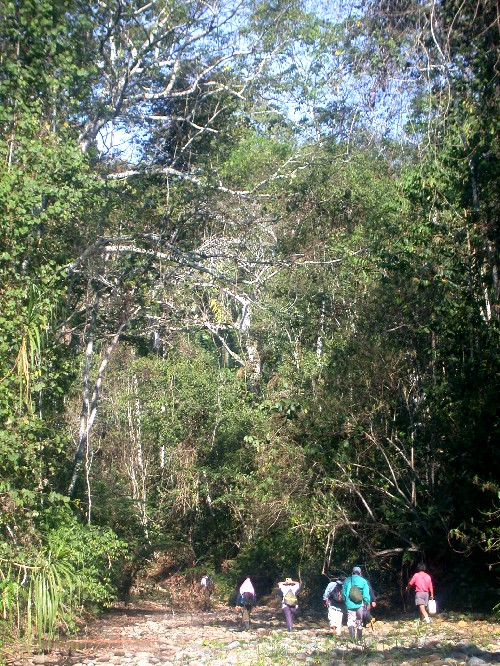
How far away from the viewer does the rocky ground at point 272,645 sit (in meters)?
10.6

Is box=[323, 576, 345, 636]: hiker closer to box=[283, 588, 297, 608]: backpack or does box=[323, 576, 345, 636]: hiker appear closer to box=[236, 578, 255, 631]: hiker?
box=[283, 588, 297, 608]: backpack

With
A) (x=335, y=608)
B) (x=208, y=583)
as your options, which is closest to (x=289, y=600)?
(x=335, y=608)

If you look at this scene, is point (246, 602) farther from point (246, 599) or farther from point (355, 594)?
point (355, 594)

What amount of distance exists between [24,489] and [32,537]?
94 centimetres

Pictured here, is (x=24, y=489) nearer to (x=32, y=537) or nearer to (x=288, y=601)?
(x=32, y=537)

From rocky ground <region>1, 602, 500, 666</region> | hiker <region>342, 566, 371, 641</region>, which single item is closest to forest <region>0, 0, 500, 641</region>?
rocky ground <region>1, 602, 500, 666</region>

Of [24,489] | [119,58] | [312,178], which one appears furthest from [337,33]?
[24,489]

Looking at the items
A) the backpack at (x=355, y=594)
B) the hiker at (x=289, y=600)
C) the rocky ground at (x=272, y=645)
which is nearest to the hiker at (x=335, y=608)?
the rocky ground at (x=272, y=645)

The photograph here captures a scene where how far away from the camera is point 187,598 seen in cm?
2648

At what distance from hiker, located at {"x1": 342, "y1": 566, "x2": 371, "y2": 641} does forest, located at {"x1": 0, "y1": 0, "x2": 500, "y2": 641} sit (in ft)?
8.69

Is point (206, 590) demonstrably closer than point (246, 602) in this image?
No

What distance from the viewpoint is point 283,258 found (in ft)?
53.9

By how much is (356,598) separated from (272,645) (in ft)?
5.38

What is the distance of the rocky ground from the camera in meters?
10.6
